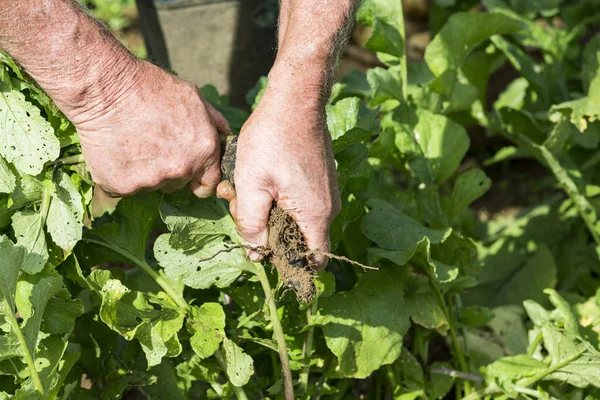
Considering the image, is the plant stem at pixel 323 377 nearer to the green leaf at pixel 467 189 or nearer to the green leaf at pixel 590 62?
the green leaf at pixel 467 189

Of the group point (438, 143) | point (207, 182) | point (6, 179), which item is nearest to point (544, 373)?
point (438, 143)

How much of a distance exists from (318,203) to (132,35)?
4.70 metres

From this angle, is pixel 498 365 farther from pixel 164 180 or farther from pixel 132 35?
pixel 132 35

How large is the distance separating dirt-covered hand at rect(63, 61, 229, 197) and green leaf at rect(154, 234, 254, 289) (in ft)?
0.60

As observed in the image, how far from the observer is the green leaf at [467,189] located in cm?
206

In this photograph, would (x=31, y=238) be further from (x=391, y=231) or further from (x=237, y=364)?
(x=391, y=231)

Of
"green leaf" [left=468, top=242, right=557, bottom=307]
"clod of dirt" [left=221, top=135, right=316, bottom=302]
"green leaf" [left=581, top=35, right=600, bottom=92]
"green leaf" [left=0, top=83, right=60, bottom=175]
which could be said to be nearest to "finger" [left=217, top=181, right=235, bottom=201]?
"clod of dirt" [left=221, top=135, right=316, bottom=302]

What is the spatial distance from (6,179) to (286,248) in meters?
0.54

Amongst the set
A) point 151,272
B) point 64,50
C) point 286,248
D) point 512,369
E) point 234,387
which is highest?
point 64,50

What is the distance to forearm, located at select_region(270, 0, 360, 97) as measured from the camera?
1.44 m

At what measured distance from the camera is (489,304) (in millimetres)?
2758

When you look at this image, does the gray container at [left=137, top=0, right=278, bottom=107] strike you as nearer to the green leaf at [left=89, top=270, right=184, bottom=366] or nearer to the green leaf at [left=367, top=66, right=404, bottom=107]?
the green leaf at [left=367, top=66, right=404, bottom=107]

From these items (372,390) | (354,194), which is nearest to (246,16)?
(354,194)

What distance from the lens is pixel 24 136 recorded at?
1505mm
